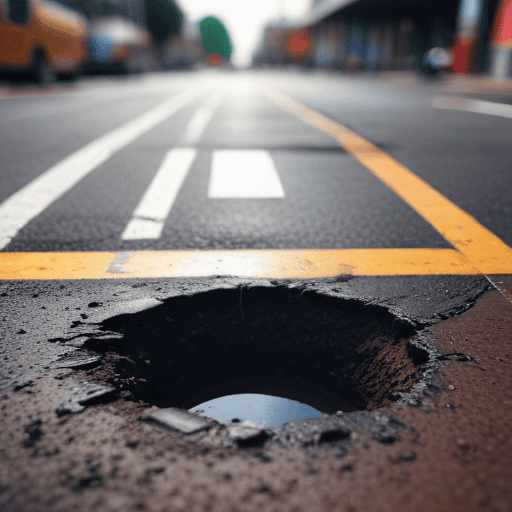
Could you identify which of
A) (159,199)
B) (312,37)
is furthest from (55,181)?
(312,37)

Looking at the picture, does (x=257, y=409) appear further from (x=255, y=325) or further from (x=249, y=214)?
(x=249, y=214)

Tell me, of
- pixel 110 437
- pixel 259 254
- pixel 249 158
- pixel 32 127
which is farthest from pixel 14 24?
pixel 110 437

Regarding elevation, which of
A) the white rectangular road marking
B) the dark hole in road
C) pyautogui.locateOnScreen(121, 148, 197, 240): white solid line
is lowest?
the dark hole in road

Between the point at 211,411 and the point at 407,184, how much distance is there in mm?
2156

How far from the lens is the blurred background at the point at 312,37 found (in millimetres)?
11672

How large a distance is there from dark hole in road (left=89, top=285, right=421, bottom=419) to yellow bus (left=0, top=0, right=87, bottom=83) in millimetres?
10881

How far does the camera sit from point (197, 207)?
2.81 meters

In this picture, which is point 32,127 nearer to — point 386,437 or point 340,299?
point 340,299

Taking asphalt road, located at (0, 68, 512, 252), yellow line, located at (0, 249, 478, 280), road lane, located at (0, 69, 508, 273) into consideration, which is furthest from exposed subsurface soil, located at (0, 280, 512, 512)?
asphalt road, located at (0, 68, 512, 252)

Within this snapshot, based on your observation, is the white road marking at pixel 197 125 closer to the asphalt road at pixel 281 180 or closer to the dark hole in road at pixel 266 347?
the asphalt road at pixel 281 180

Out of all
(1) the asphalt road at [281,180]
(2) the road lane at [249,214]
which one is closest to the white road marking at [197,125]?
(1) the asphalt road at [281,180]

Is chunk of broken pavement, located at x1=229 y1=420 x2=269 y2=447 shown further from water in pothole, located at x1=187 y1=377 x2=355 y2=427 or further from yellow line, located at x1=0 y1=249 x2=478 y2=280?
yellow line, located at x1=0 y1=249 x2=478 y2=280

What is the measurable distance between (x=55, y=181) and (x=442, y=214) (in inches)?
93.3

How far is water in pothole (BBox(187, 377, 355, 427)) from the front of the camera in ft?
5.79
